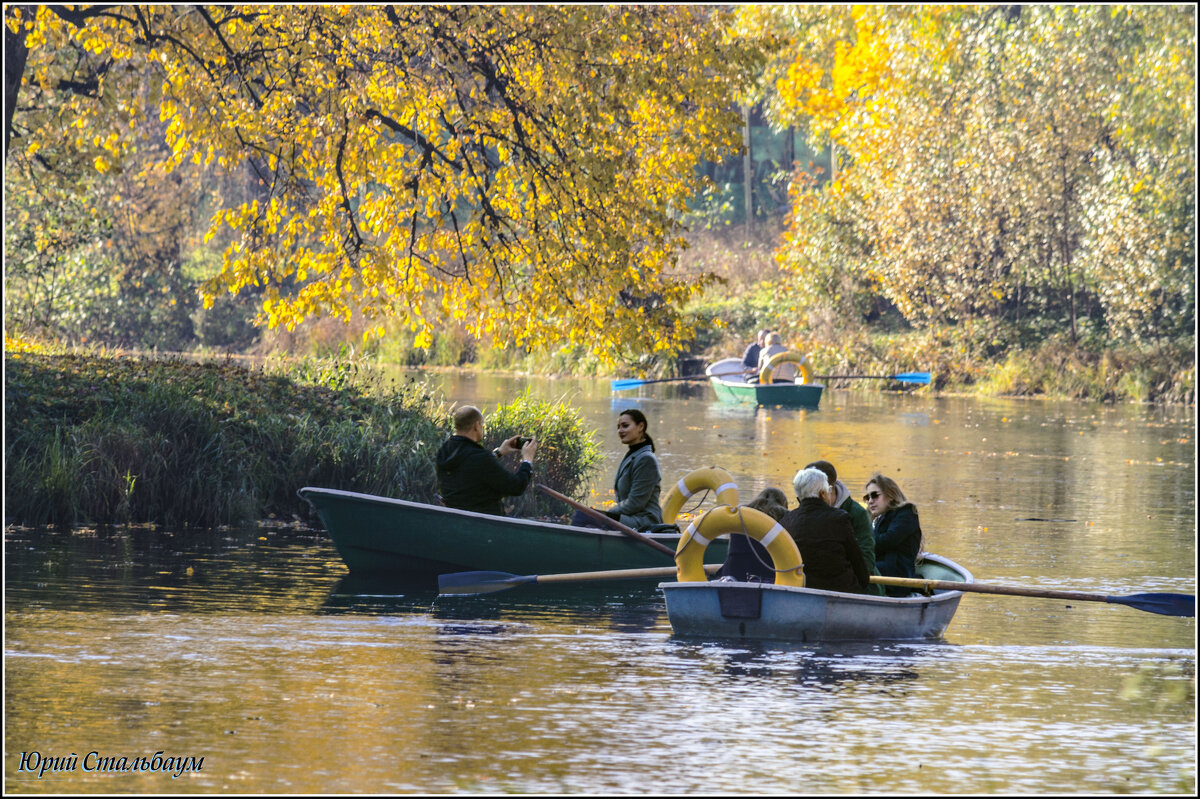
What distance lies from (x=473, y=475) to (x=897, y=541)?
10.7 feet

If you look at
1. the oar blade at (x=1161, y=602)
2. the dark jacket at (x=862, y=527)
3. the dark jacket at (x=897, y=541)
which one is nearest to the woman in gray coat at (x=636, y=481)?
the dark jacket at (x=897, y=541)

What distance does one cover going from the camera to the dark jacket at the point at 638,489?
13.2 meters

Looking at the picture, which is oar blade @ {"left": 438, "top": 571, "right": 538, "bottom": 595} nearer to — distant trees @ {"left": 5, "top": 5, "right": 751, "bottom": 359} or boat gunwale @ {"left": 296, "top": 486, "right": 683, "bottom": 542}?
boat gunwale @ {"left": 296, "top": 486, "right": 683, "bottom": 542}

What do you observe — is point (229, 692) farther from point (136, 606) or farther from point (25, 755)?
point (136, 606)

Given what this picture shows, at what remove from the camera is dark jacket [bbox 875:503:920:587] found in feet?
38.2

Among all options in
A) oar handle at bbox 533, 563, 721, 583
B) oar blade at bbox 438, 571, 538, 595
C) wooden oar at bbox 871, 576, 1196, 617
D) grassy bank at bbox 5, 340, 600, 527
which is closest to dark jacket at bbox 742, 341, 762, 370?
grassy bank at bbox 5, 340, 600, 527

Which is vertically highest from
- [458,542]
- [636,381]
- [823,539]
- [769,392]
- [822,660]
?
[636,381]

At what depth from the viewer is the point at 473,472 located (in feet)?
42.4

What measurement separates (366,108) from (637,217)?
2.98m

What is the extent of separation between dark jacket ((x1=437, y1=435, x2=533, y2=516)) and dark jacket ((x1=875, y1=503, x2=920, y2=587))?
266cm

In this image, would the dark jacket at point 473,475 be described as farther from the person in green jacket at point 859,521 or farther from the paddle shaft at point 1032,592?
the paddle shaft at point 1032,592

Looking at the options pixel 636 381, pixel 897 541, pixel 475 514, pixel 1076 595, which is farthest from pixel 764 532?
pixel 636 381

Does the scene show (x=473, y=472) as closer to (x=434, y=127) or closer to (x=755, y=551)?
(x=755, y=551)

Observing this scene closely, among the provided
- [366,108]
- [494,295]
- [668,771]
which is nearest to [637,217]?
[494,295]
